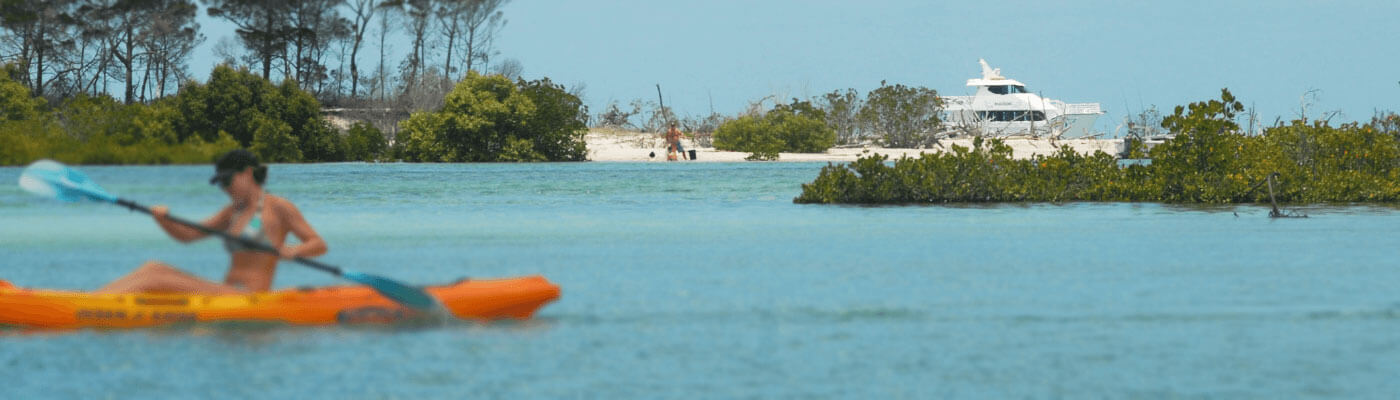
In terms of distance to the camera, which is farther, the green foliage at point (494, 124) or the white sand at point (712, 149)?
the white sand at point (712, 149)

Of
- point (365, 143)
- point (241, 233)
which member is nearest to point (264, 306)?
point (241, 233)

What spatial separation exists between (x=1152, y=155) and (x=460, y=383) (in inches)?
992

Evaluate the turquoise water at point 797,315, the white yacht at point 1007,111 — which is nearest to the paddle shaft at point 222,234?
the turquoise water at point 797,315

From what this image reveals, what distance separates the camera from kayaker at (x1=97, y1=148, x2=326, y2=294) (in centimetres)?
1209

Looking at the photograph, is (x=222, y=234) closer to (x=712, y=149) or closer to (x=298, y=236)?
(x=298, y=236)

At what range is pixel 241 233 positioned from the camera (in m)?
12.3

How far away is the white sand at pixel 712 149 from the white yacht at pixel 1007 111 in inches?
341

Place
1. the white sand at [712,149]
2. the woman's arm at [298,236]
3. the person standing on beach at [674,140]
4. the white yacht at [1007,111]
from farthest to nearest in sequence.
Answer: the white yacht at [1007,111] < the white sand at [712,149] < the person standing on beach at [674,140] < the woman's arm at [298,236]

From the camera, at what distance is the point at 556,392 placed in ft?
35.7

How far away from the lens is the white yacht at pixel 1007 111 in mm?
92387

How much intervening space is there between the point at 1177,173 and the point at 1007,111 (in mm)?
61924

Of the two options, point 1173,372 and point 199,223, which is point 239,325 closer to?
point 199,223

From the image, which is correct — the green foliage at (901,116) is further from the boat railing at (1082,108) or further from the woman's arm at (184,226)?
the woman's arm at (184,226)

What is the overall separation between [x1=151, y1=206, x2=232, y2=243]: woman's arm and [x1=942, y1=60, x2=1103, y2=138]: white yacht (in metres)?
80.6
